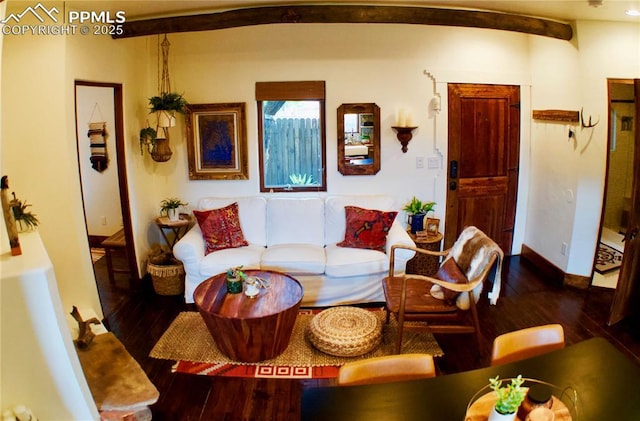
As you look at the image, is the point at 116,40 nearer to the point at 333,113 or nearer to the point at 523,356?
the point at 333,113

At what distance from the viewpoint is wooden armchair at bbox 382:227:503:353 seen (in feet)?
9.25

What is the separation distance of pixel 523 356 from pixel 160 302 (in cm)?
308

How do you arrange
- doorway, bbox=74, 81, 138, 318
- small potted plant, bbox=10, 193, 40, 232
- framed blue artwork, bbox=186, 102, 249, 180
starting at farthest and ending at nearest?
1. doorway, bbox=74, 81, 138, 318
2. framed blue artwork, bbox=186, 102, 249, 180
3. small potted plant, bbox=10, 193, 40, 232

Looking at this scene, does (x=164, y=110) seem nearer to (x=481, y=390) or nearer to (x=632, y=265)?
(x=481, y=390)

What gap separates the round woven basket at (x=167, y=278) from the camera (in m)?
3.88

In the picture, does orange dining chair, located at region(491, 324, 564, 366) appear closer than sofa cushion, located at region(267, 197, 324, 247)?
Yes

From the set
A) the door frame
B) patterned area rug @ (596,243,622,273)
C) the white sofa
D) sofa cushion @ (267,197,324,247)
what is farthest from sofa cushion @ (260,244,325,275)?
patterned area rug @ (596,243,622,273)

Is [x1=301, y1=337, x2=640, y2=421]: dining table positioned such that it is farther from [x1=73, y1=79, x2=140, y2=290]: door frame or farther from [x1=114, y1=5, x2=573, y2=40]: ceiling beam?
[x1=73, y1=79, x2=140, y2=290]: door frame

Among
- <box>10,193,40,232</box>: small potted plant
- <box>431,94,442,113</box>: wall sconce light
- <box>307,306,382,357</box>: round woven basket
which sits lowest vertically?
<box>307,306,382,357</box>: round woven basket

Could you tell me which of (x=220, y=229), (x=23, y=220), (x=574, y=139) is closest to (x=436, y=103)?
(x=574, y=139)

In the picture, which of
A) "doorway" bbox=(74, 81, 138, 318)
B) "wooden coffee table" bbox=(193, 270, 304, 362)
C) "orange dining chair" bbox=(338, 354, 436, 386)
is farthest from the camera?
"doorway" bbox=(74, 81, 138, 318)

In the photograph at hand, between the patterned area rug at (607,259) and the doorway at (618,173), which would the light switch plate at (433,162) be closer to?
the patterned area rug at (607,259)

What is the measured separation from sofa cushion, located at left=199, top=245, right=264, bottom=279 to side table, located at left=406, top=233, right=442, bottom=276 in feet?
4.91

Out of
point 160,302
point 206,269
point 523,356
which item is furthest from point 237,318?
point 523,356
